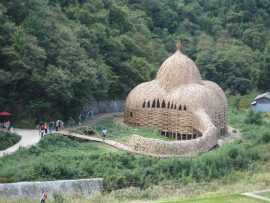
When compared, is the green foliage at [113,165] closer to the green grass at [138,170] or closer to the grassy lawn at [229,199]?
the green grass at [138,170]

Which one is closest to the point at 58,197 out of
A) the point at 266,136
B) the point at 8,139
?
the point at 8,139

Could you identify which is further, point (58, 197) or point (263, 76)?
point (263, 76)

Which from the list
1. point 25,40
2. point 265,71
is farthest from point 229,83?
point 25,40

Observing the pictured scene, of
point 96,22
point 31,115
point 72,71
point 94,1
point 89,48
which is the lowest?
point 31,115

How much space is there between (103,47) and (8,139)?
2264 cm

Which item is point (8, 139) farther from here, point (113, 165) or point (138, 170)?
point (138, 170)

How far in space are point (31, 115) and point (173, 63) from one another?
15.3 metres

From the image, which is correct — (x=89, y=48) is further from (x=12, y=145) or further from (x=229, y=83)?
(x=229, y=83)

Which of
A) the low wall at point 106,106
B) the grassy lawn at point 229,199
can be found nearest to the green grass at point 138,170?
the grassy lawn at point 229,199

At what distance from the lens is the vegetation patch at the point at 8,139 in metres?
22.3

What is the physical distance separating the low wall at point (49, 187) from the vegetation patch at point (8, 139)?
5.35m

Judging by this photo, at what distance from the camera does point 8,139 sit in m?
23.1

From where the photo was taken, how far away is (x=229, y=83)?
65500 mm

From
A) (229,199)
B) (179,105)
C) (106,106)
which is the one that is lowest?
(229,199)
